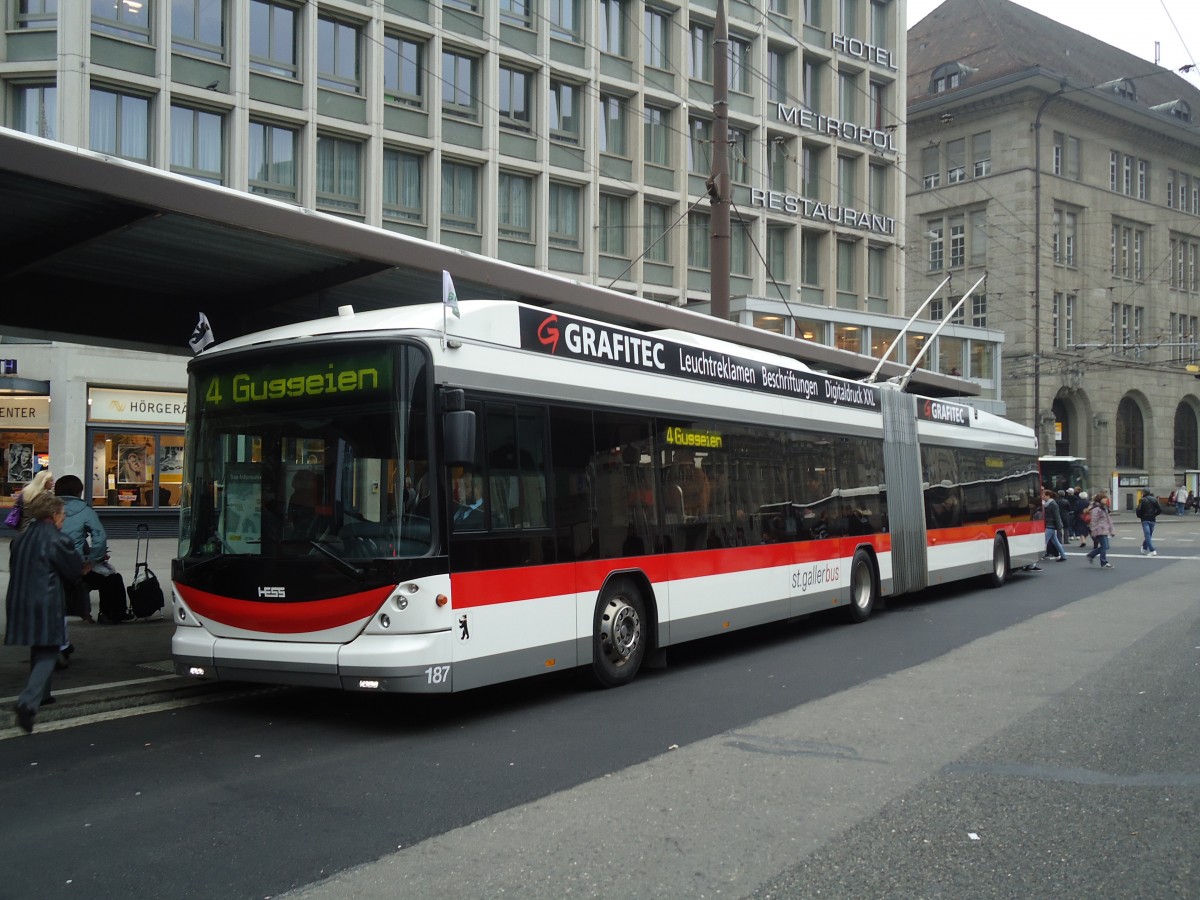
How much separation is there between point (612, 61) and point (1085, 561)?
21.1 meters

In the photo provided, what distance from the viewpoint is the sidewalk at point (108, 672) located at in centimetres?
874

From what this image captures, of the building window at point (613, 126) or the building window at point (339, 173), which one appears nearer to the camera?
the building window at point (339, 173)

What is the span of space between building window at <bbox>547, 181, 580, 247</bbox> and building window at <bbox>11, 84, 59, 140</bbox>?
46.2 feet

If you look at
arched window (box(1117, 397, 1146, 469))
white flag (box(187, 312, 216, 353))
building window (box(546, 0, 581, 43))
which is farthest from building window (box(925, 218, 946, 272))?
white flag (box(187, 312, 216, 353))

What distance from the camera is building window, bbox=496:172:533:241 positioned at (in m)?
35.3

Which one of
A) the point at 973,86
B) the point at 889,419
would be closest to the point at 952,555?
the point at 889,419

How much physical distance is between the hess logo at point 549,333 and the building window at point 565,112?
1113 inches

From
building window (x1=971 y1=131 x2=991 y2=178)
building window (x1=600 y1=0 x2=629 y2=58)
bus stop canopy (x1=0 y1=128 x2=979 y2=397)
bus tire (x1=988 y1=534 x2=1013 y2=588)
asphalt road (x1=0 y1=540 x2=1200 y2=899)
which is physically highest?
building window (x1=971 y1=131 x2=991 y2=178)

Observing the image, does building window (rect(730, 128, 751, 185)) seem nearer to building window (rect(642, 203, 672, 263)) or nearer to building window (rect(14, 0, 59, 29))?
building window (rect(642, 203, 672, 263))

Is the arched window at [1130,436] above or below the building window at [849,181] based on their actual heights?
below

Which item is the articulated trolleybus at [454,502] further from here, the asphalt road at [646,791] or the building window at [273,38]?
the building window at [273,38]

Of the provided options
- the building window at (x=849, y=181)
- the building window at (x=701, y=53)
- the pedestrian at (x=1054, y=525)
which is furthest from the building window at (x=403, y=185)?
the building window at (x=849, y=181)

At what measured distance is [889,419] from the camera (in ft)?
53.5

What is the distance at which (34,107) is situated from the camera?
2775 centimetres
